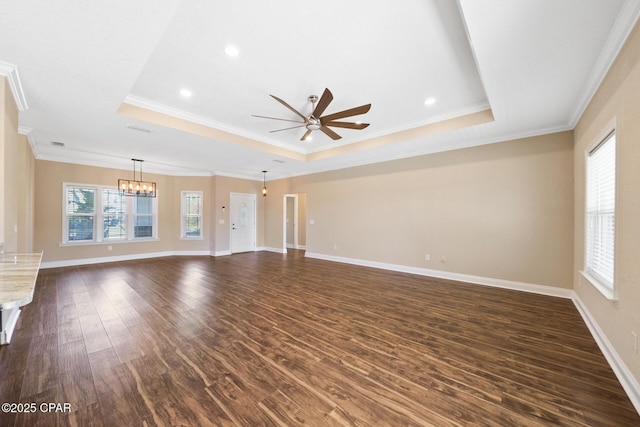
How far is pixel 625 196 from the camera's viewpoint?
195 centimetres

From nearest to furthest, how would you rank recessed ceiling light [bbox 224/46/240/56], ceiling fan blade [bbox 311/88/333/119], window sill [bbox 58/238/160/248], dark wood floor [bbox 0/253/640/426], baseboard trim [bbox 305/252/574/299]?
dark wood floor [bbox 0/253/640/426] → recessed ceiling light [bbox 224/46/240/56] → ceiling fan blade [bbox 311/88/333/119] → baseboard trim [bbox 305/252/574/299] → window sill [bbox 58/238/160/248]

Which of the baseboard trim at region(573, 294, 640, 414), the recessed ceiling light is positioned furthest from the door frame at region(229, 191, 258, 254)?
the baseboard trim at region(573, 294, 640, 414)

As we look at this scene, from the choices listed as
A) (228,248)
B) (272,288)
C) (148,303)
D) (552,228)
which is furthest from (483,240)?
(228,248)

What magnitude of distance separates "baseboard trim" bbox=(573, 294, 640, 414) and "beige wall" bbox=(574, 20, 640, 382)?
5 cm

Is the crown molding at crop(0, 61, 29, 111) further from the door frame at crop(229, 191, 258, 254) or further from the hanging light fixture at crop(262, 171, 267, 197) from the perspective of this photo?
the hanging light fixture at crop(262, 171, 267, 197)

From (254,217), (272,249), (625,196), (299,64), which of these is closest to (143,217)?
(254,217)

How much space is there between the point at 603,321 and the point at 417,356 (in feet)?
6.44

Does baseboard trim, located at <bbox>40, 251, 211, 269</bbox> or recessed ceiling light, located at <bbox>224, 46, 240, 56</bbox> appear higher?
recessed ceiling light, located at <bbox>224, 46, 240, 56</bbox>

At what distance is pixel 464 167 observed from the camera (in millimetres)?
4738

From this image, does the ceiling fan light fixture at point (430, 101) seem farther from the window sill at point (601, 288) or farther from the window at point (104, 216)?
the window at point (104, 216)

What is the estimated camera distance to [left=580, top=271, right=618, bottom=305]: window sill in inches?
83.3

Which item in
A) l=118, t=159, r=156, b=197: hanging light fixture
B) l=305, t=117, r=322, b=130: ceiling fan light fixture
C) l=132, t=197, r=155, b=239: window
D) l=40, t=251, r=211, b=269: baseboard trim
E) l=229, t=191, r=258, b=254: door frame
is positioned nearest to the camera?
l=305, t=117, r=322, b=130: ceiling fan light fixture

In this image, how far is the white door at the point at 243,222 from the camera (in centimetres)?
832

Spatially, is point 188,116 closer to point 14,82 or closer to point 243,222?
point 14,82
